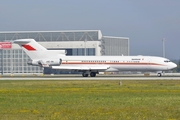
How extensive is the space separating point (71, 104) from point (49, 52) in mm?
58247

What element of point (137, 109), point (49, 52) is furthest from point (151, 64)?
point (137, 109)

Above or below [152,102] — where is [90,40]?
above

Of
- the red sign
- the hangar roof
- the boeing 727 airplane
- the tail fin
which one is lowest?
the boeing 727 airplane

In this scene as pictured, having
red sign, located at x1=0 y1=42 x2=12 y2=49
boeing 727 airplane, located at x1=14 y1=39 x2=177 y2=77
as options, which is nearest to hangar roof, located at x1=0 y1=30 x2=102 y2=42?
red sign, located at x1=0 y1=42 x2=12 y2=49

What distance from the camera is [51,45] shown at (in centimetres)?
12162

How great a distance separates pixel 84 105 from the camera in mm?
28359

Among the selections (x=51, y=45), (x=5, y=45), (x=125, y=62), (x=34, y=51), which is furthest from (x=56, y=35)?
(x=125, y=62)

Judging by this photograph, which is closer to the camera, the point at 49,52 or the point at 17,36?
the point at 49,52

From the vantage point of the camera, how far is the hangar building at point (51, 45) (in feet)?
399

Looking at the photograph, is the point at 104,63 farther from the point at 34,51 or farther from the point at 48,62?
the point at 34,51

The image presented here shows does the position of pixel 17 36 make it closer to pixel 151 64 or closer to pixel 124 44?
pixel 124 44

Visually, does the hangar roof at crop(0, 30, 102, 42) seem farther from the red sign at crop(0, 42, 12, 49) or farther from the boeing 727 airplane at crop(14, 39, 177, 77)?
the boeing 727 airplane at crop(14, 39, 177, 77)

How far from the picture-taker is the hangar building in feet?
399

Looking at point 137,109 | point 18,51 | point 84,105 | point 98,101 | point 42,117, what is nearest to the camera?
point 42,117
